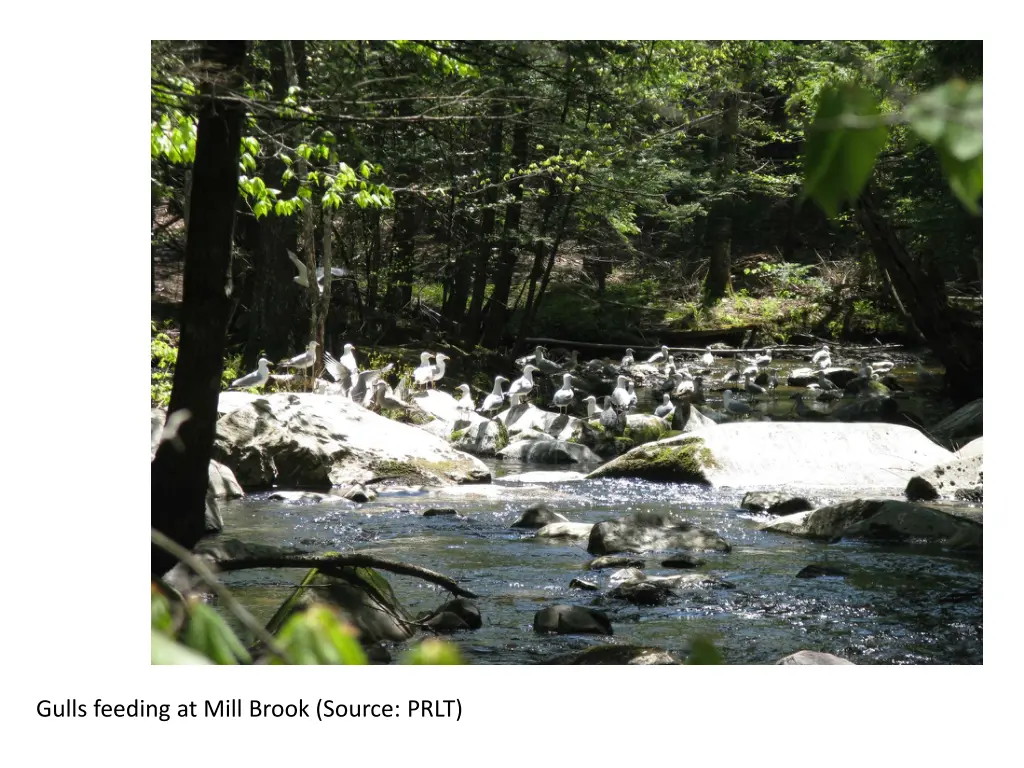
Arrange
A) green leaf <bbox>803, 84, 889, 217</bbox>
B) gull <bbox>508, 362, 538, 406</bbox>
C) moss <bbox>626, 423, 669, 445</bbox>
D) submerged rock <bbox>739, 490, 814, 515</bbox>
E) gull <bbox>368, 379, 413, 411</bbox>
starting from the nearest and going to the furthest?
green leaf <bbox>803, 84, 889, 217</bbox> < submerged rock <bbox>739, 490, 814, 515</bbox> < gull <bbox>368, 379, 413, 411</bbox> < moss <bbox>626, 423, 669, 445</bbox> < gull <bbox>508, 362, 538, 406</bbox>

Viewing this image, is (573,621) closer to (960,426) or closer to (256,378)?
(256,378)

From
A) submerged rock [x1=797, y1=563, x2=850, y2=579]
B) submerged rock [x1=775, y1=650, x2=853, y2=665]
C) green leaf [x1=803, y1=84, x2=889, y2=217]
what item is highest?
green leaf [x1=803, y1=84, x2=889, y2=217]

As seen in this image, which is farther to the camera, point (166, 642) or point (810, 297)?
point (810, 297)

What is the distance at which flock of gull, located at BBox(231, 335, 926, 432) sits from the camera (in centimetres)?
642

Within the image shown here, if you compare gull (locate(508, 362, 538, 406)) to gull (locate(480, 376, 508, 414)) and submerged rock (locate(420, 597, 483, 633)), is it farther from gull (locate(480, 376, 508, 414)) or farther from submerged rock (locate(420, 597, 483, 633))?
submerged rock (locate(420, 597, 483, 633))

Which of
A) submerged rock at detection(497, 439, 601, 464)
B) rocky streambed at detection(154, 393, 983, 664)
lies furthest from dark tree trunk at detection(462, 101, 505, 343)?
submerged rock at detection(497, 439, 601, 464)

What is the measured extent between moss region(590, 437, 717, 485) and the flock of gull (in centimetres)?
121

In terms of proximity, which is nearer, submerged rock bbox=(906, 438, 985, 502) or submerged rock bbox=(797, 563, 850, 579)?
submerged rock bbox=(797, 563, 850, 579)

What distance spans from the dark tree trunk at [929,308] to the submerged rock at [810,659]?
2612mm

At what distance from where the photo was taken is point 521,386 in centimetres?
701

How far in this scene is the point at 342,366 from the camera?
251 inches
